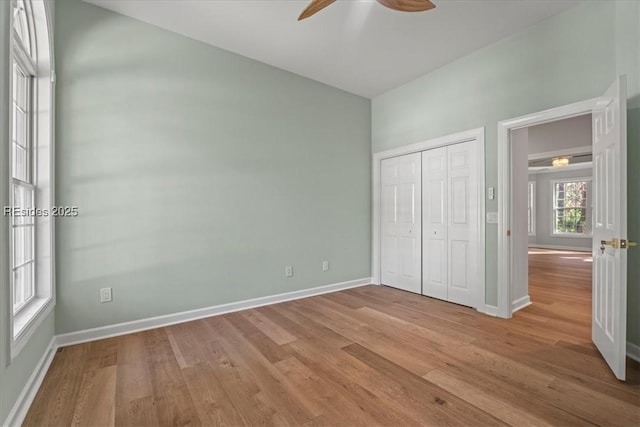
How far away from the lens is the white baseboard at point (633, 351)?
2.20 m

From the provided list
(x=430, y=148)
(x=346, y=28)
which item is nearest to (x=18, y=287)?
(x=346, y=28)

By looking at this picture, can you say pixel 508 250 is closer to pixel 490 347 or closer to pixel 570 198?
pixel 490 347

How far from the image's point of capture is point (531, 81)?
2930 mm

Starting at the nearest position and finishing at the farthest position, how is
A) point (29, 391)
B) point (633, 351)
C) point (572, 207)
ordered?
1. point (29, 391)
2. point (633, 351)
3. point (572, 207)

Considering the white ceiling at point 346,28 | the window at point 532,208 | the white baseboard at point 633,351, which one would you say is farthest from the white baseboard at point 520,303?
the window at point 532,208

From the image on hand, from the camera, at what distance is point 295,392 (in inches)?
73.9

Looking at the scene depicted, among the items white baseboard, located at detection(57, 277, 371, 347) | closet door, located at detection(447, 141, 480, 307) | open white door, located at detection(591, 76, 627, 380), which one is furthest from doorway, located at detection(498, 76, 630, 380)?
white baseboard, located at detection(57, 277, 371, 347)

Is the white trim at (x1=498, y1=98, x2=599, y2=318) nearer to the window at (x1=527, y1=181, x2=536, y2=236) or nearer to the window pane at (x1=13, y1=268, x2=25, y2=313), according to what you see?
the window pane at (x1=13, y1=268, x2=25, y2=313)

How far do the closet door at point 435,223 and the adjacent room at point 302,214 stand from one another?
3 centimetres

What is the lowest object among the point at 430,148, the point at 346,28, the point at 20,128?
the point at 20,128

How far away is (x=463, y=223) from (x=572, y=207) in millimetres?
7946

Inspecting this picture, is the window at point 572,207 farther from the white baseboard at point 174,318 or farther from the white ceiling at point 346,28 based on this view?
the white baseboard at point 174,318

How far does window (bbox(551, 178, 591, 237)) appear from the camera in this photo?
8.58 meters

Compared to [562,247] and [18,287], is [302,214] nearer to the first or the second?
[18,287]
